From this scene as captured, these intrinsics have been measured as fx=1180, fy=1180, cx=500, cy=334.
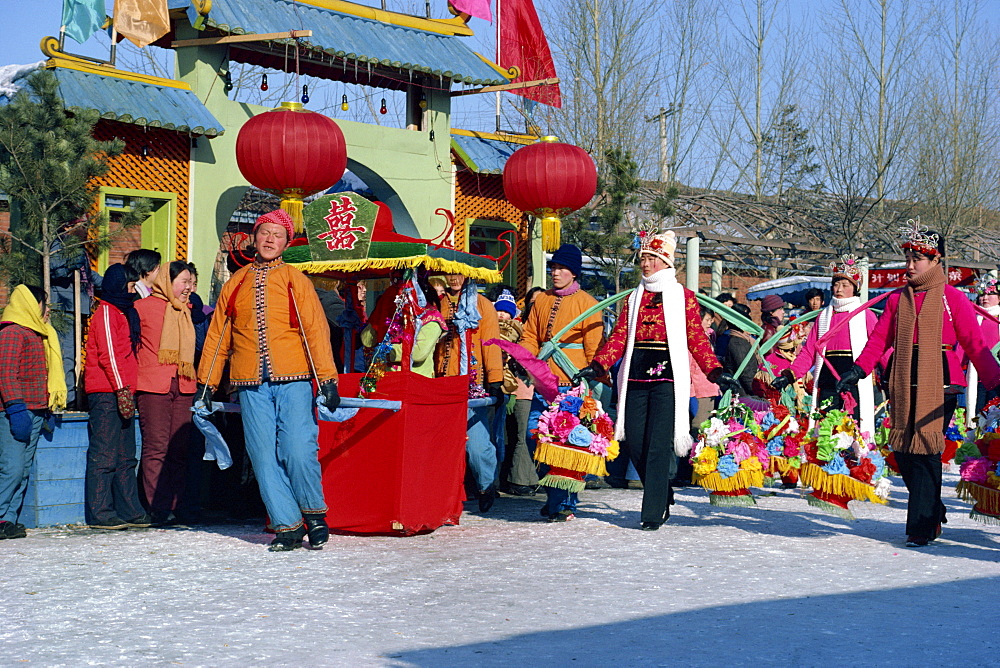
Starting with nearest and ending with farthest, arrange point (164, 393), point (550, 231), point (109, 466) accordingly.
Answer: point (109, 466)
point (164, 393)
point (550, 231)

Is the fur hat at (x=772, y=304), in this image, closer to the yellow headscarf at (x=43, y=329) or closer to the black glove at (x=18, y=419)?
the yellow headscarf at (x=43, y=329)

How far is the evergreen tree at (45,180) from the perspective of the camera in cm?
896

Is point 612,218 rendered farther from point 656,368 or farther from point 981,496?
point 981,496

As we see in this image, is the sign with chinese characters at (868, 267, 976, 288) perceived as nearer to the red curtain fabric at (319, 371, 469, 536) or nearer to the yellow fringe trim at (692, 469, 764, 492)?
the yellow fringe trim at (692, 469, 764, 492)

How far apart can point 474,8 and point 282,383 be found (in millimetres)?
10375

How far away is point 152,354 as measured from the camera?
7809 millimetres

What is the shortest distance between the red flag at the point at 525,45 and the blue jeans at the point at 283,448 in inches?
416

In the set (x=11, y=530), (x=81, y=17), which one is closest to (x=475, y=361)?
(x=11, y=530)

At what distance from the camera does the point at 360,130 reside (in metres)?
15.2

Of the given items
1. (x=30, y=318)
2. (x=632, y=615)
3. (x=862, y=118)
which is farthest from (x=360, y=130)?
(x=862, y=118)

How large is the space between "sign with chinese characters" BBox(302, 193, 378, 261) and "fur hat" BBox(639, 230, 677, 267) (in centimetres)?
183

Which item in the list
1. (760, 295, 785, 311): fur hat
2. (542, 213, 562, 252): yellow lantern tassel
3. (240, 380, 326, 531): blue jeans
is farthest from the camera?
(542, 213, 562, 252): yellow lantern tassel

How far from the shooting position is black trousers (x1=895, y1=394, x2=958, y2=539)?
279 inches

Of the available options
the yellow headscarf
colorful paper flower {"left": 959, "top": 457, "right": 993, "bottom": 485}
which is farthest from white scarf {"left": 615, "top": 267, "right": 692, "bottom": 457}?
the yellow headscarf
